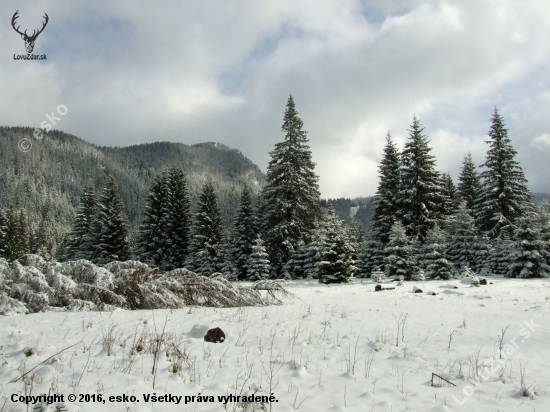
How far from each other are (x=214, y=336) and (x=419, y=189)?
24.8m

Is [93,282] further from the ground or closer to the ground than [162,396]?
further from the ground

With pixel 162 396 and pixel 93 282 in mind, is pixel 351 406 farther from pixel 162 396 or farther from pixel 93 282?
pixel 93 282

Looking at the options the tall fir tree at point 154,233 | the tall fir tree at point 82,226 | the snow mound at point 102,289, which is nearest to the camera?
the snow mound at point 102,289

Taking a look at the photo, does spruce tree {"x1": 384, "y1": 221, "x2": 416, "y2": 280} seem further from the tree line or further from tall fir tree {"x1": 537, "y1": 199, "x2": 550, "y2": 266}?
tall fir tree {"x1": 537, "y1": 199, "x2": 550, "y2": 266}

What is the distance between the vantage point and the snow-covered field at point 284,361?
3398 millimetres

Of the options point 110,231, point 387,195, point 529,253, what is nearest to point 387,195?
point 387,195

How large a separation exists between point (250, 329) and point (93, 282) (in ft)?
16.2

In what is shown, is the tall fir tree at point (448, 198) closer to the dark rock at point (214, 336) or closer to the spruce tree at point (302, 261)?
the spruce tree at point (302, 261)

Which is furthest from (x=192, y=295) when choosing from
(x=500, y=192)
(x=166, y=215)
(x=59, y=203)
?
(x=59, y=203)

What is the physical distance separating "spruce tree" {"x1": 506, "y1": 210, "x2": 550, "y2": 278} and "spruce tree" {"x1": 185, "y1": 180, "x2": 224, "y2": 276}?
2159 centimetres

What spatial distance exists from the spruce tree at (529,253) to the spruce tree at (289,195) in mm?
13454

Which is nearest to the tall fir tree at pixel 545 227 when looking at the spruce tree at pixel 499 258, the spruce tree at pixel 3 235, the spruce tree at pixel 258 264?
the spruce tree at pixel 499 258

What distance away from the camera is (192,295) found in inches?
369

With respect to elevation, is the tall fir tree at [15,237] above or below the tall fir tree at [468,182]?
below
